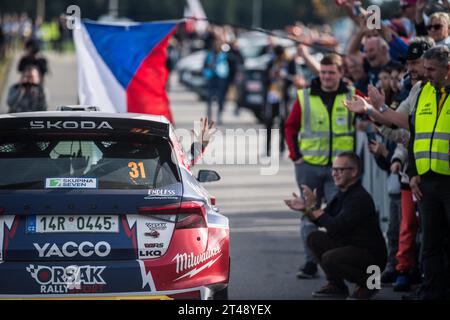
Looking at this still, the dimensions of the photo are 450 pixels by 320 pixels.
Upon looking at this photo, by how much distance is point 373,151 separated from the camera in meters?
10.7

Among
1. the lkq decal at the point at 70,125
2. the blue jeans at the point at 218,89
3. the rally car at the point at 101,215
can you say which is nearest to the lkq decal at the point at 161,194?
the rally car at the point at 101,215

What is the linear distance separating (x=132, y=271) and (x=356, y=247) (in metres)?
2.88

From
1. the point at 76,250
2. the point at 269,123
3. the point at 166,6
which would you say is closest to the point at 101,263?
the point at 76,250

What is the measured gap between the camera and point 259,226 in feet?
45.9

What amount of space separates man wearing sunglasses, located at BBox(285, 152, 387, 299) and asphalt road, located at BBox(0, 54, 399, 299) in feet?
1.07

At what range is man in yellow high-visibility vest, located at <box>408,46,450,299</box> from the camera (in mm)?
8875

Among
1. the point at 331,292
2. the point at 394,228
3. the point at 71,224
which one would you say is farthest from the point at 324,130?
the point at 71,224

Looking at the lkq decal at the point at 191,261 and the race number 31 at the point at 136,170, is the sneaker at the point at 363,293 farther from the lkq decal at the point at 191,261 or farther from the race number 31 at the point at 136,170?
the race number 31 at the point at 136,170

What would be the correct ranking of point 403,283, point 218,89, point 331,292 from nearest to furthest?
point 331,292 → point 403,283 → point 218,89

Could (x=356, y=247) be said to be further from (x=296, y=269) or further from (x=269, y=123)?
(x=269, y=123)

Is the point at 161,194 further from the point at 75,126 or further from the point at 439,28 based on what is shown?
the point at 439,28

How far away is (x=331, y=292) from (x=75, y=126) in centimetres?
309

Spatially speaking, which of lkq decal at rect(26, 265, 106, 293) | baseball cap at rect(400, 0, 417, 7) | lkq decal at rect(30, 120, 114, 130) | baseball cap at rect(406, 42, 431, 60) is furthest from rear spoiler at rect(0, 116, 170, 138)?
baseball cap at rect(400, 0, 417, 7)

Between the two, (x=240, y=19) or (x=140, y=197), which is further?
(x=240, y=19)
